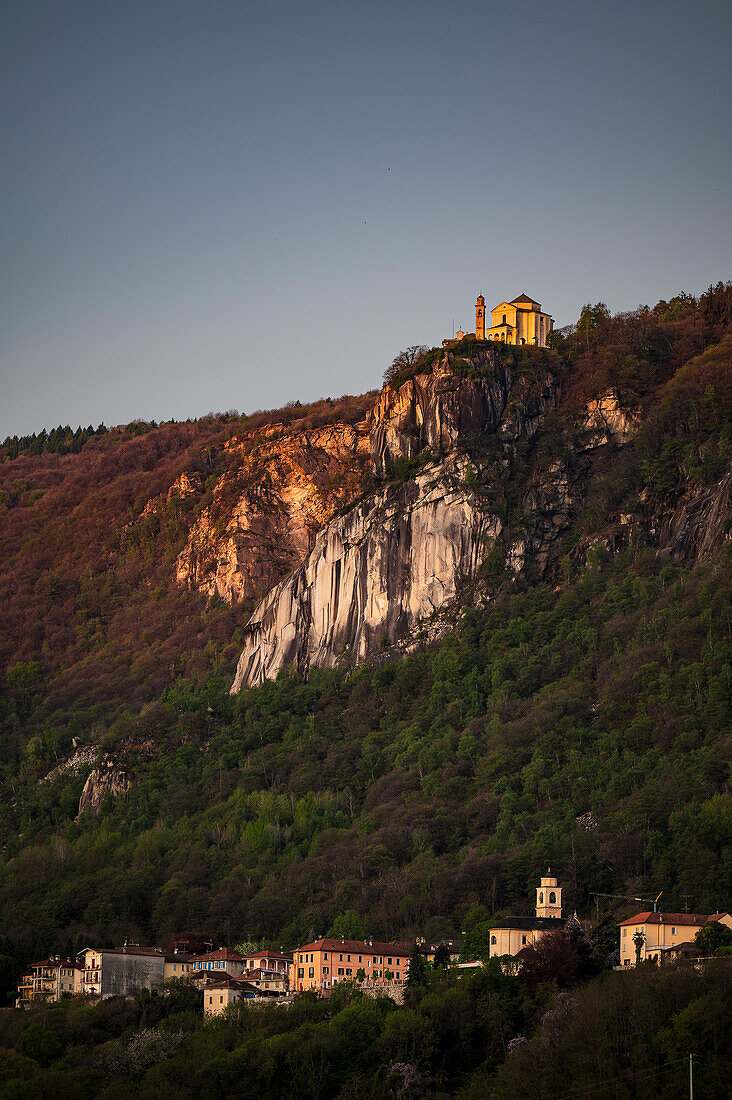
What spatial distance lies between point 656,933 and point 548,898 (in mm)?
10040

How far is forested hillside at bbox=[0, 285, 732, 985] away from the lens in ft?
301

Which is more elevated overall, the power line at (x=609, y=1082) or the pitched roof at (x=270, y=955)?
the pitched roof at (x=270, y=955)

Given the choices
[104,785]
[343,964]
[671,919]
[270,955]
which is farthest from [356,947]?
[104,785]

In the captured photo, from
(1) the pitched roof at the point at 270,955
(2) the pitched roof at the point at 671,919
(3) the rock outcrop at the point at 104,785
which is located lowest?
(1) the pitched roof at the point at 270,955

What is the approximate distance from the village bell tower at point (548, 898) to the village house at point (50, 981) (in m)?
23.8

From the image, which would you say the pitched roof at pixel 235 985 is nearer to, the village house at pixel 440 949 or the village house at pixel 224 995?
the village house at pixel 224 995

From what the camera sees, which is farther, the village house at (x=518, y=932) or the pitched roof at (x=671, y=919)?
the village house at (x=518, y=932)

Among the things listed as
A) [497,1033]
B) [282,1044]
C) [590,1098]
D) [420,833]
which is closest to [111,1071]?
[282,1044]

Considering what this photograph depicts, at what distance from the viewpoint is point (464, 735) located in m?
110

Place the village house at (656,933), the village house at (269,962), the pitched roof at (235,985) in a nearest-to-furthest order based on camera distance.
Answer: the village house at (656,933) → the pitched roof at (235,985) → the village house at (269,962)

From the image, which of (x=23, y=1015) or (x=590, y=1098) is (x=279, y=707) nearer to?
(x=23, y=1015)

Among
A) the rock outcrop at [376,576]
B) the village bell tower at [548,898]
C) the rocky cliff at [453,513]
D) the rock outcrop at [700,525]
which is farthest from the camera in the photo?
the rock outcrop at [376,576]

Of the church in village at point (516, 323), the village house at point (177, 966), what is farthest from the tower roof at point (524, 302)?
the village house at point (177, 966)

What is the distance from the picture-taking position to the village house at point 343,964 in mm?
80875
